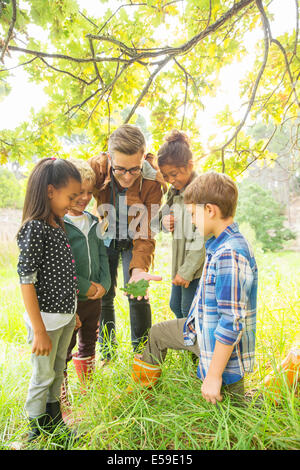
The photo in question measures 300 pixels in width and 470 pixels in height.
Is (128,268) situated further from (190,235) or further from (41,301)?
(41,301)

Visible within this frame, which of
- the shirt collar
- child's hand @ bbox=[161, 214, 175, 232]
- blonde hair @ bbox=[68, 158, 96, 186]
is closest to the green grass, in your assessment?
the shirt collar

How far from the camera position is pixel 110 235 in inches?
81.2

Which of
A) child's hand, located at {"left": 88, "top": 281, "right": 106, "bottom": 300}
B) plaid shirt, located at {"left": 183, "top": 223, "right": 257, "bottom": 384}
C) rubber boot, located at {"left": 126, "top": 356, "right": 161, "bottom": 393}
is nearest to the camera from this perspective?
plaid shirt, located at {"left": 183, "top": 223, "right": 257, "bottom": 384}

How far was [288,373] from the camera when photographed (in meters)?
1.59

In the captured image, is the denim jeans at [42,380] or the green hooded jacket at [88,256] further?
the green hooded jacket at [88,256]

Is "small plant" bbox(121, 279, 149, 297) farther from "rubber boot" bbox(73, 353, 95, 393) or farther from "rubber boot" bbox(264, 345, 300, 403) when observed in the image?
"rubber boot" bbox(264, 345, 300, 403)

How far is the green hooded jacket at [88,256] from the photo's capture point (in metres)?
1.74

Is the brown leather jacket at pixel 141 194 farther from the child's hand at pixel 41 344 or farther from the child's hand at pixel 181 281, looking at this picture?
the child's hand at pixel 41 344

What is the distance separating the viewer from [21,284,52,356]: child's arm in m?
1.29

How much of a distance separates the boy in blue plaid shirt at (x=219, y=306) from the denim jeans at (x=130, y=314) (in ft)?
1.48

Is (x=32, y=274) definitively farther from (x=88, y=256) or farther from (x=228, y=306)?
(x=228, y=306)

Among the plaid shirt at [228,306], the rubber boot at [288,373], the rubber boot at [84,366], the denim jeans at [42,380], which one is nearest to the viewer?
the plaid shirt at [228,306]

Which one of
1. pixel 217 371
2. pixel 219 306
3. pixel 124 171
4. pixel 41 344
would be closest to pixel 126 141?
pixel 124 171

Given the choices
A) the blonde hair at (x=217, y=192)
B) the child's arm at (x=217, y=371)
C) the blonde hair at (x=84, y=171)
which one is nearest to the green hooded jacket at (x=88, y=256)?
the blonde hair at (x=84, y=171)
